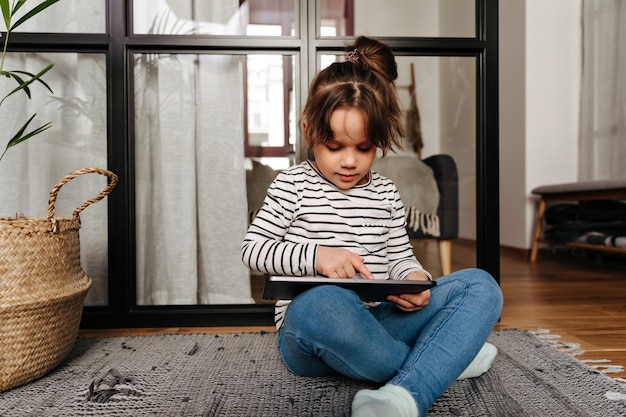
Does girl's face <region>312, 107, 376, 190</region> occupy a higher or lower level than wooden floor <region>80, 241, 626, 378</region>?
higher

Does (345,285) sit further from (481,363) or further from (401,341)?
(481,363)

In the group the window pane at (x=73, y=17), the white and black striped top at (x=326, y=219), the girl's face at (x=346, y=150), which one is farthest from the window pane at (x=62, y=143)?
the girl's face at (x=346, y=150)

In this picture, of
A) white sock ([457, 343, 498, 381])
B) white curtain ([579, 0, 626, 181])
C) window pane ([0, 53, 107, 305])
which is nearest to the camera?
white sock ([457, 343, 498, 381])

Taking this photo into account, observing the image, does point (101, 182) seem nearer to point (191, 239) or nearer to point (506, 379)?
point (191, 239)

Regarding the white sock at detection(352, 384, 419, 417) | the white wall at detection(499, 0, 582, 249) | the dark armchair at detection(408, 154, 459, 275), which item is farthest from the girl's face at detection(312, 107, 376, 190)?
the white wall at detection(499, 0, 582, 249)

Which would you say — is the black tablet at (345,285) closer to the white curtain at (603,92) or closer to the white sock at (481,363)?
the white sock at (481,363)

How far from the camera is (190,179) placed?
1276mm

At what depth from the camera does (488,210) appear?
1.29 metres

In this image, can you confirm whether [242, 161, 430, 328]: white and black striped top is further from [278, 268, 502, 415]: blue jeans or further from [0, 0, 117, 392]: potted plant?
Result: [0, 0, 117, 392]: potted plant

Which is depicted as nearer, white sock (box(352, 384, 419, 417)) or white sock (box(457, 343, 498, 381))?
white sock (box(352, 384, 419, 417))

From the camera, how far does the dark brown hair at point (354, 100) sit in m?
0.83

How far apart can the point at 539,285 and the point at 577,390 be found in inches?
44.7

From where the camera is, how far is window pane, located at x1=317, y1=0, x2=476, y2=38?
4.16 feet

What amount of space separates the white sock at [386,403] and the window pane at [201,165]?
0.69 m
